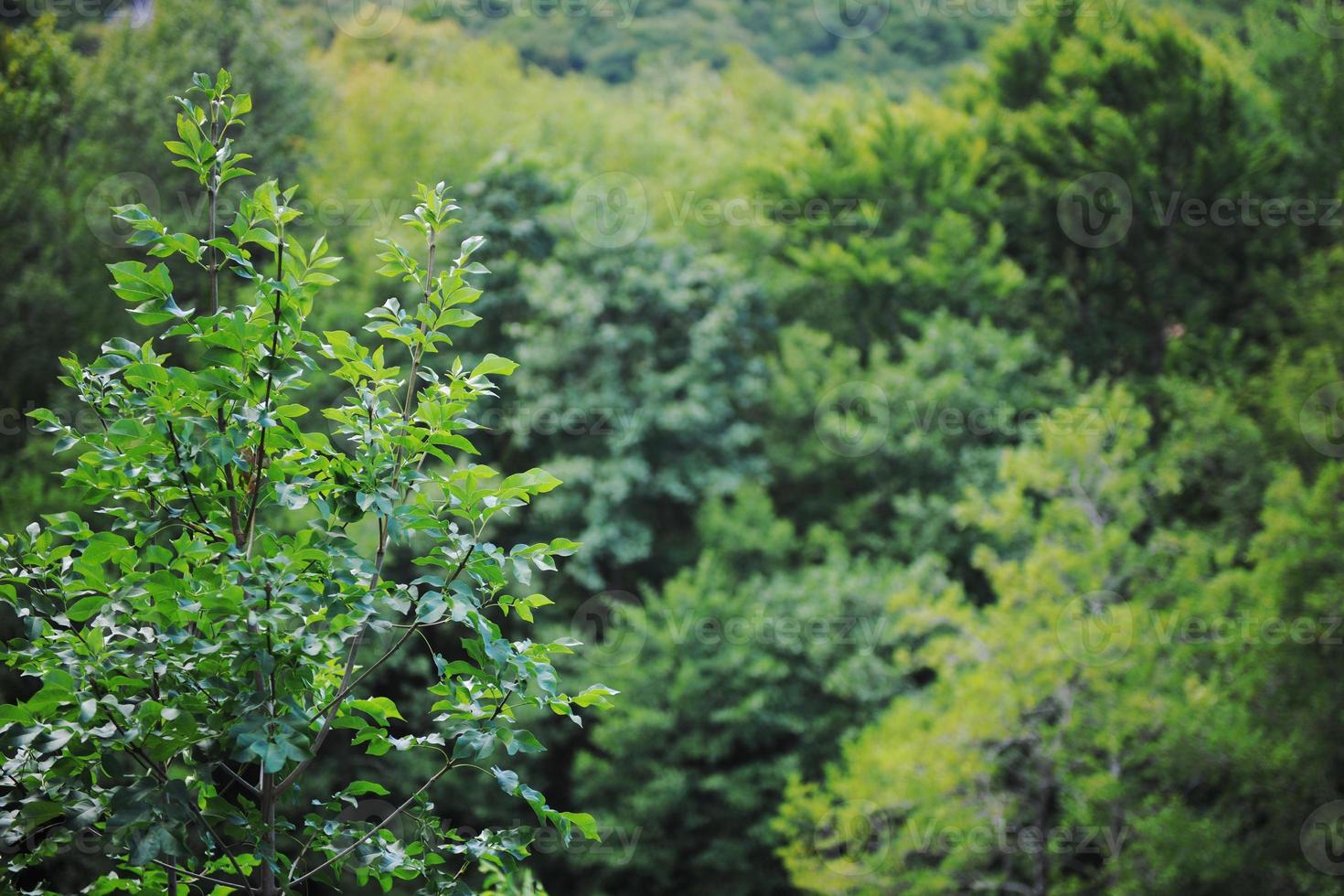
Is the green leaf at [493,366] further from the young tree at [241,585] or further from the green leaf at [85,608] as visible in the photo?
the green leaf at [85,608]

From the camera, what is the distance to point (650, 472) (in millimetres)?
13586

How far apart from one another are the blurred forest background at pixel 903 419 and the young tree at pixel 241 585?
25.6 feet

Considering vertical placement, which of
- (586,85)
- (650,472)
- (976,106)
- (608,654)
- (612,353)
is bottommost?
(608,654)

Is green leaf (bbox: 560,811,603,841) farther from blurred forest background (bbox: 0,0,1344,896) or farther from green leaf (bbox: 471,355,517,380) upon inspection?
blurred forest background (bbox: 0,0,1344,896)

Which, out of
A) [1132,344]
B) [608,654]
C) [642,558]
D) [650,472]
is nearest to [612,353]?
[650,472]

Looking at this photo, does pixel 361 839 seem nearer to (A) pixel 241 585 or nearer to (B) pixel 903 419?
(A) pixel 241 585

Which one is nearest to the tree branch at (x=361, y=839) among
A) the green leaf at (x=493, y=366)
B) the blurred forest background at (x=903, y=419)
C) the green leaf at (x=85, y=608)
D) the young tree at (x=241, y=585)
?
the young tree at (x=241, y=585)

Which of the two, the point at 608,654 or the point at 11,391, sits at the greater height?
the point at 11,391

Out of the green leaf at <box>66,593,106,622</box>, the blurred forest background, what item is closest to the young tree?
the green leaf at <box>66,593,106,622</box>

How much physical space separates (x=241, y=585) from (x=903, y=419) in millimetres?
11979

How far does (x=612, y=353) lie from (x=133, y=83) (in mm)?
7157

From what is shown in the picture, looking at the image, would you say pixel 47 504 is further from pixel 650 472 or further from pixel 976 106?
pixel 976 106

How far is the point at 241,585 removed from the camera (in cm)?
214

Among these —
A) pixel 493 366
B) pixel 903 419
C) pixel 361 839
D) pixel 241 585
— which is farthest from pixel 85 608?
pixel 903 419
